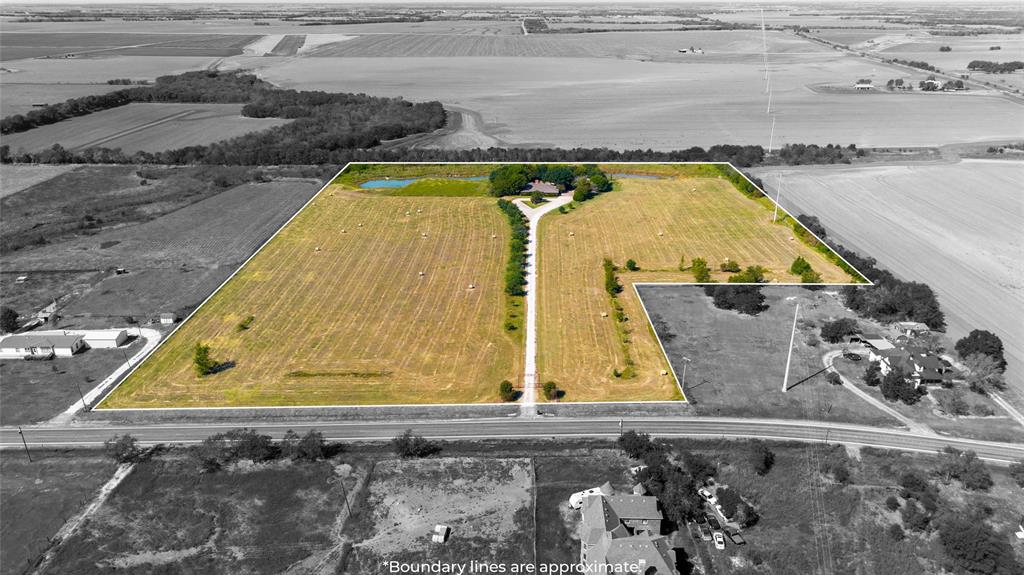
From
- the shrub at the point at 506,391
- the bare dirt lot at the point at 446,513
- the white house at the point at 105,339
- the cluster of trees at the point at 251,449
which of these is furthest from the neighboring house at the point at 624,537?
the white house at the point at 105,339

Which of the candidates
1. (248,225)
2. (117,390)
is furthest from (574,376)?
(248,225)

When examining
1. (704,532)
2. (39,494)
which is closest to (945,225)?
(704,532)

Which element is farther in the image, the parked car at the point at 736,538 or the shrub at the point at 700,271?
the shrub at the point at 700,271

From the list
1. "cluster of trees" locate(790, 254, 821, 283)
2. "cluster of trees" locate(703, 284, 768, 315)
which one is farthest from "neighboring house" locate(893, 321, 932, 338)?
"cluster of trees" locate(703, 284, 768, 315)

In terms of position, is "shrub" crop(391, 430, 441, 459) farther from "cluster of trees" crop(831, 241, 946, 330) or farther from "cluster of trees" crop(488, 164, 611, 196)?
"cluster of trees" crop(488, 164, 611, 196)

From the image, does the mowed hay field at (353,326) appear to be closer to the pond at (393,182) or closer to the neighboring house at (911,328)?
the pond at (393,182)

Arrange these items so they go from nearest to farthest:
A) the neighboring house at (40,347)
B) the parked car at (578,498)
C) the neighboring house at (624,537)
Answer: the neighboring house at (624,537), the parked car at (578,498), the neighboring house at (40,347)
